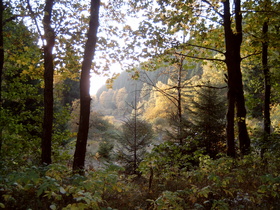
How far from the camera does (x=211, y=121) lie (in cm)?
1141

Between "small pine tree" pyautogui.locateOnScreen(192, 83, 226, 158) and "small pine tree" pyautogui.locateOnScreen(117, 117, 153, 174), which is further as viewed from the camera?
"small pine tree" pyautogui.locateOnScreen(117, 117, 153, 174)

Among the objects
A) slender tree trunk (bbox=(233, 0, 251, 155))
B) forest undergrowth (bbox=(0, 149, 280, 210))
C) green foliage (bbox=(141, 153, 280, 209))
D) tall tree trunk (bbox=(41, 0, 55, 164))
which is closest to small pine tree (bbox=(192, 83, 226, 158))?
slender tree trunk (bbox=(233, 0, 251, 155))

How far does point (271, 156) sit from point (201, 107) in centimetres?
572

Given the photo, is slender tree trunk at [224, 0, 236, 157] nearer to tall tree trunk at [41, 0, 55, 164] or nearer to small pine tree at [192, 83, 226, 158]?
small pine tree at [192, 83, 226, 158]

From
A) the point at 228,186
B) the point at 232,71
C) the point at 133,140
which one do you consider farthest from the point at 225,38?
the point at 133,140

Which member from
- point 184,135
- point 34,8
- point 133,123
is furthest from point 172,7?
point 133,123

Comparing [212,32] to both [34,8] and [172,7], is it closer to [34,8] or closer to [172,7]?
[172,7]

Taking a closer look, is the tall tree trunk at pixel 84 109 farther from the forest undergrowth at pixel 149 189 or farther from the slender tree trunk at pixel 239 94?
the slender tree trunk at pixel 239 94

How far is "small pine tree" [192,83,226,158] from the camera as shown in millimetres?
11180

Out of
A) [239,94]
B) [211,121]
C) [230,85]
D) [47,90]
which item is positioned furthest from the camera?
[211,121]

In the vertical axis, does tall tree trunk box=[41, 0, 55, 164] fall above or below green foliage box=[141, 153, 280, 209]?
above

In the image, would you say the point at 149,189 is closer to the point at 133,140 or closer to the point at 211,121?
the point at 211,121

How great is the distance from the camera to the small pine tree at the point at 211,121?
11180 millimetres

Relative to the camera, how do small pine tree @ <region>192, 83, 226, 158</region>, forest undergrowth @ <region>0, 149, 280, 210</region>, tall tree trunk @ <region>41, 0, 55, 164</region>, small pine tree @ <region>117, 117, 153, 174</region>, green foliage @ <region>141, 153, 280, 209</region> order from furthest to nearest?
1. small pine tree @ <region>117, 117, 153, 174</region>
2. small pine tree @ <region>192, 83, 226, 158</region>
3. tall tree trunk @ <region>41, 0, 55, 164</region>
4. green foliage @ <region>141, 153, 280, 209</region>
5. forest undergrowth @ <region>0, 149, 280, 210</region>
